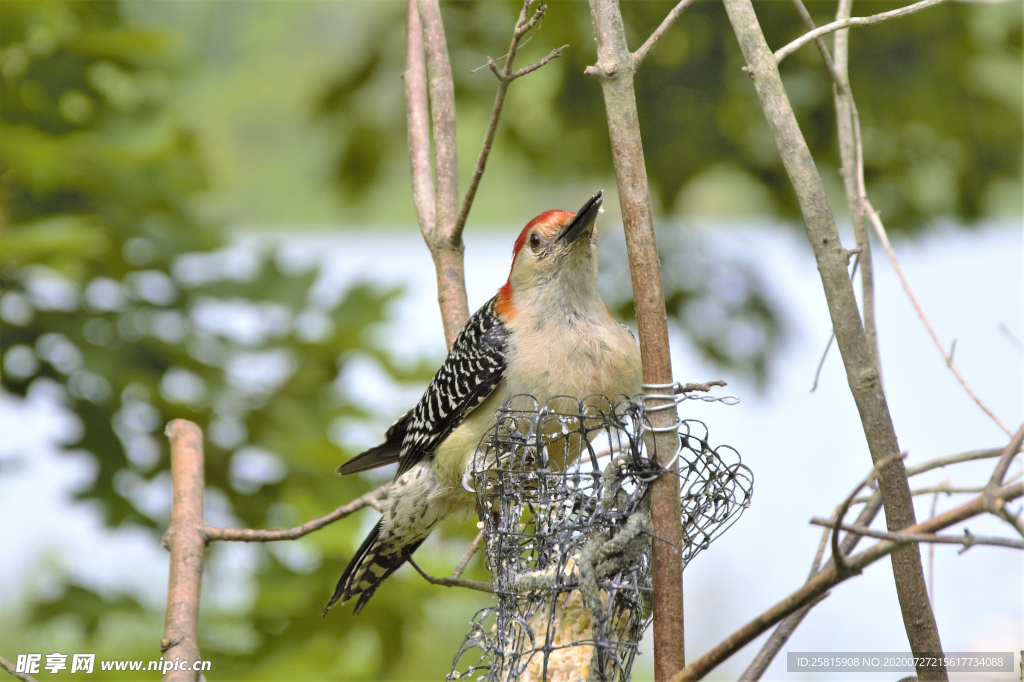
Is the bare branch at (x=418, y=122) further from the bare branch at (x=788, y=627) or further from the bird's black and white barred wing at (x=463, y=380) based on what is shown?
the bare branch at (x=788, y=627)

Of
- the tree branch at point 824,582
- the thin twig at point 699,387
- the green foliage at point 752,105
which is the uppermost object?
the green foliage at point 752,105

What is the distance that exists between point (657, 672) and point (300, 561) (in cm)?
281

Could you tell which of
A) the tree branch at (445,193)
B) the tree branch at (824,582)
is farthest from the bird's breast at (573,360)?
the tree branch at (824,582)

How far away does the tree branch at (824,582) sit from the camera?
131cm

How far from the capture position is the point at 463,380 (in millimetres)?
2998

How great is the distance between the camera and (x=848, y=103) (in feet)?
7.68

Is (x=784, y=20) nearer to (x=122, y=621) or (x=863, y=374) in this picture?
(x=863, y=374)

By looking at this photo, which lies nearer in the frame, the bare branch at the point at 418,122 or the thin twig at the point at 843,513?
the thin twig at the point at 843,513

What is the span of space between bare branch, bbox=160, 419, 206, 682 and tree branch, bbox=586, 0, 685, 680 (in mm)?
1401

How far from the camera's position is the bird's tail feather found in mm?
3346

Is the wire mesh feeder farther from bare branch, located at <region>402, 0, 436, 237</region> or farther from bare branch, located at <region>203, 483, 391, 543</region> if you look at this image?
bare branch, located at <region>402, 0, 436, 237</region>

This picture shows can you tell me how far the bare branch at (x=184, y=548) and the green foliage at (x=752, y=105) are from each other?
255cm

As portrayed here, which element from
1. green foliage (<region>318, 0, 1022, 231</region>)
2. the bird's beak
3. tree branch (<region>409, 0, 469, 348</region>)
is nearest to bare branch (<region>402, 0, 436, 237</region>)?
tree branch (<region>409, 0, 469, 348</region>)

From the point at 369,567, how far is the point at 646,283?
6.66 ft
